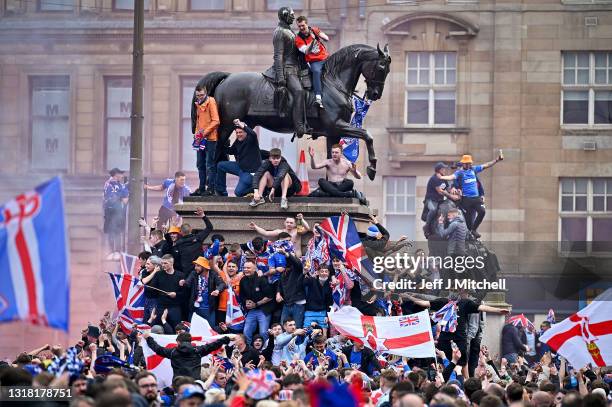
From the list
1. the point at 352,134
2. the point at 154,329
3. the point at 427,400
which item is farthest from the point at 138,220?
the point at 427,400

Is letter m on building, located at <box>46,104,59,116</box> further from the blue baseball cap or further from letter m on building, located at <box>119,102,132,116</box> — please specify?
the blue baseball cap

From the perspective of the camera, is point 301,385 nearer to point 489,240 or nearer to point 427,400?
point 427,400

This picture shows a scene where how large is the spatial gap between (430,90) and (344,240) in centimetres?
2668

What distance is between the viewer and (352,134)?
28.6 meters

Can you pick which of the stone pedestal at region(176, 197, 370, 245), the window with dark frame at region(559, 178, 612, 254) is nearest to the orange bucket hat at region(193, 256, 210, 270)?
the stone pedestal at region(176, 197, 370, 245)

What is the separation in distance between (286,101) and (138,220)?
8.14m

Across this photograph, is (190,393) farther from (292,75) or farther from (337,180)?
(337,180)

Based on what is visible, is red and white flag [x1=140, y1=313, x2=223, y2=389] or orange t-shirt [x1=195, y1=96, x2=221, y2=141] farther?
orange t-shirt [x1=195, y1=96, x2=221, y2=141]

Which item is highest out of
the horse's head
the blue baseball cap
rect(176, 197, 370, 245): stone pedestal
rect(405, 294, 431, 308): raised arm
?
the horse's head

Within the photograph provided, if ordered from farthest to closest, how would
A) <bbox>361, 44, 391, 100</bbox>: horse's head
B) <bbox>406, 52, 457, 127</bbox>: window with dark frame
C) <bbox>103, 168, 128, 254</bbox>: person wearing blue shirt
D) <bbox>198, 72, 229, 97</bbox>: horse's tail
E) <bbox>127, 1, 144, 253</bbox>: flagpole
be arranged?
<bbox>406, 52, 457, 127</bbox>: window with dark frame < <bbox>103, 168, 128, 254</bbox>: person wearing blue shirt < <bbox>127, 1, 144, 253</bbox>: flagpole < <bbox>198, 72, 229, 97</bbox>: horse's tail < <bbox>361, 44, 391, 100</bbox>: horse's head

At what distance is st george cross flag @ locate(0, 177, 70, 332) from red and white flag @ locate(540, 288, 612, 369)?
9.42 metres

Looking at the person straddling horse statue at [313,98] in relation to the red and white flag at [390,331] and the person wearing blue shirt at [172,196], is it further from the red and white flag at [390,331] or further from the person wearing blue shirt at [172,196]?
the person wearing blue shirt at [172,196]

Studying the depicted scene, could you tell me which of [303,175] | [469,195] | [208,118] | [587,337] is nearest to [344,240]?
[208,118]

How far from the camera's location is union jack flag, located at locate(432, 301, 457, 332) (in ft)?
86.3
